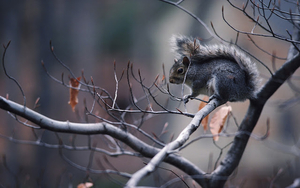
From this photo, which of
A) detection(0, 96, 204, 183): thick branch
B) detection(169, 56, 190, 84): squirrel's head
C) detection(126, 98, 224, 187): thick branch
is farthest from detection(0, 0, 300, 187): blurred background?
detection(126, 98, 224, 187): thick branch

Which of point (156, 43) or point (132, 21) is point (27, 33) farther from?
point (156, 43)

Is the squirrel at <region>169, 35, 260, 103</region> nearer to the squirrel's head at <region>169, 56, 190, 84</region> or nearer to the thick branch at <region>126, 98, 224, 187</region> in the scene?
the squirrel's head at <region>169, 56, 190, 84</region>

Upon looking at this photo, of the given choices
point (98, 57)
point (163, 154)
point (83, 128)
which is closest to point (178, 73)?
point (83, 128)

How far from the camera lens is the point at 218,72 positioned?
1912 mm

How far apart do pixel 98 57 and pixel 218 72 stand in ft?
9.35

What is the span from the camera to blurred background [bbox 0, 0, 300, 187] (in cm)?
400

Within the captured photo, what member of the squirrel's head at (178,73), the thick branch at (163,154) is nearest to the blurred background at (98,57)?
the squirrel's head at (178,73)

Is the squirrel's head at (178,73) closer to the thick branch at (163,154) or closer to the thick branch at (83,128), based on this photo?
the thick branch at (83,128)

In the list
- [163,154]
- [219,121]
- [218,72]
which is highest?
[218,72]

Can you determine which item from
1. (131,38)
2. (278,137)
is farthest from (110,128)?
(278,137)

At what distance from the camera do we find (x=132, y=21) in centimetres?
443

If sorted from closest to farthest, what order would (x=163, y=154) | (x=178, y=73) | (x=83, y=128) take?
1. (x=163, y=154)
2. (x=83, y=128)
3. (x=178, y=73)

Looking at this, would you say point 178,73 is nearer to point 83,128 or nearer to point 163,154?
point 83,128

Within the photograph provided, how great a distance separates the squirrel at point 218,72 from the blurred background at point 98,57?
1.93 m
